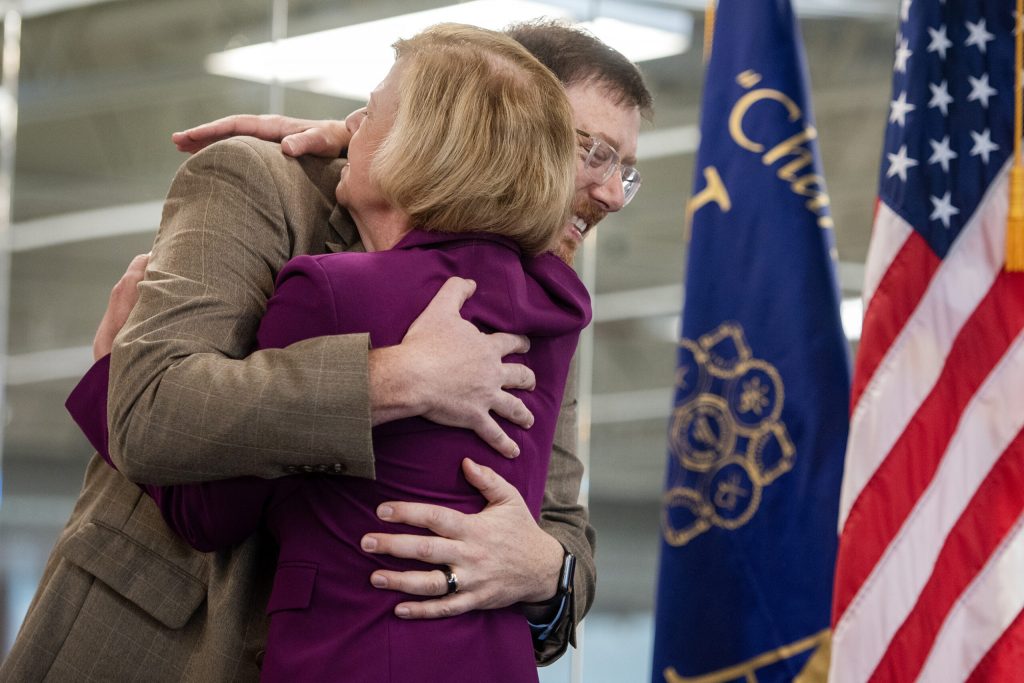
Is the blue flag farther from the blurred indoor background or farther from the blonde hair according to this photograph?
the blurred indoor background

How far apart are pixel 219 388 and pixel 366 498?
8.5 inches

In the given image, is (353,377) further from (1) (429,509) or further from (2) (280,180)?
(2) (280,180)

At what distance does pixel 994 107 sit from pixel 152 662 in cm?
218

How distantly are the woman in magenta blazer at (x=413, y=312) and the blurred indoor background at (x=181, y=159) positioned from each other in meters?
4.44

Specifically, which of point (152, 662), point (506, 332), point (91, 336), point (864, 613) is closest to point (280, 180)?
point (506, 332)

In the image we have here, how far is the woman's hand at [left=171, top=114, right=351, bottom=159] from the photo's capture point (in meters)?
1.85

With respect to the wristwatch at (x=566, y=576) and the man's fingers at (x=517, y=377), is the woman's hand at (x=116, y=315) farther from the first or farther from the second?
the wristwatch at (x=566, y=576)

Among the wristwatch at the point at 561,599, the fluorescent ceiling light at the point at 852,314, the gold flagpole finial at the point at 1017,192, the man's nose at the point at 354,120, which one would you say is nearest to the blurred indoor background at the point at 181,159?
the fluorescent ceiling light at the point at 852,314

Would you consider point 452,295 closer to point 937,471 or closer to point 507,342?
point 507,342

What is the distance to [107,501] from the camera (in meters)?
1.74

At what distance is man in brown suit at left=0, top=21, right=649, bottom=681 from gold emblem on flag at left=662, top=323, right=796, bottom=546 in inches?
54.0

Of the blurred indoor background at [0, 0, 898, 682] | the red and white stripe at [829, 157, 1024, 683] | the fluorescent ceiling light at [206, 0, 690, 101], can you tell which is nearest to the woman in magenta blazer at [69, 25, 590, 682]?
the red and white stripe at [829, 157, 1024, 683]

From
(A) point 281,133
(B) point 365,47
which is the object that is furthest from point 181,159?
(A) point 281,133

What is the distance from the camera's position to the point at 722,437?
3.27 metres
